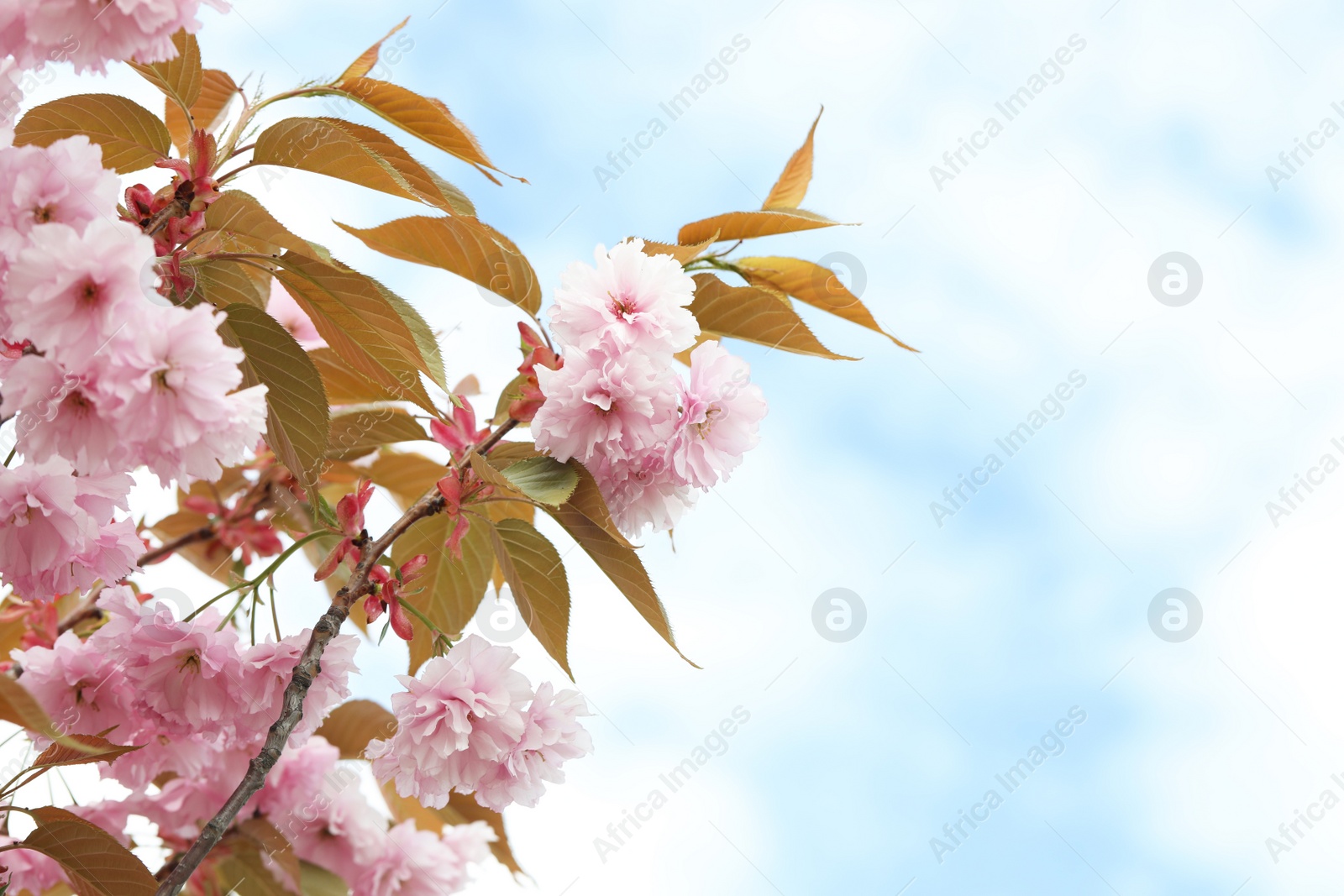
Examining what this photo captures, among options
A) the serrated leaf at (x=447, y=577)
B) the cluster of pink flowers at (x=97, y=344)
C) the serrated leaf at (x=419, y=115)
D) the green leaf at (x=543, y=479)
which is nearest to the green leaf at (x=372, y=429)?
the serrated leaf at (x=447, y=577)

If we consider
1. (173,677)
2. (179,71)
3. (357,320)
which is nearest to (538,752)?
(173,677)

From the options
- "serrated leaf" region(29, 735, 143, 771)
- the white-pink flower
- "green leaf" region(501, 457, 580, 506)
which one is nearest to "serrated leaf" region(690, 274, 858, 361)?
the white-pink flower

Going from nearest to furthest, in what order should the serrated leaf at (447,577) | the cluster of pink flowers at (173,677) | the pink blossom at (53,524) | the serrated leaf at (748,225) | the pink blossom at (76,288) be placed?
the pink blossom at (76,288) < the pink blossom at (53,524) < the cluster of pink flowers at (173,677) < the serrated leaf at (748,225) < the serrated leaf at (447,577)

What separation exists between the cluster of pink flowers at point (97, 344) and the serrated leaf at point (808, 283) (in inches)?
29.0

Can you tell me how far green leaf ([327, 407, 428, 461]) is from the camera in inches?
54.0

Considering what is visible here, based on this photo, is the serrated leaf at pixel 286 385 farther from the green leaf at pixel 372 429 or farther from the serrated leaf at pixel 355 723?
the serrated leaf at pixel 355 723

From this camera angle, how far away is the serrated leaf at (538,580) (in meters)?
1.22

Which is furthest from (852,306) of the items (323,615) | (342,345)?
(323,615)

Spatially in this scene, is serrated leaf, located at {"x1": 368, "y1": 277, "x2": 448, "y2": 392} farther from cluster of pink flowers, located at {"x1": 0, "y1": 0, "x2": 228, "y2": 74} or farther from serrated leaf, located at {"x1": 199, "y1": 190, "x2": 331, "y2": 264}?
cluster of pink flowers, located at {"x1": 0, "y1": 0, "x2": 228, "y2": 74}

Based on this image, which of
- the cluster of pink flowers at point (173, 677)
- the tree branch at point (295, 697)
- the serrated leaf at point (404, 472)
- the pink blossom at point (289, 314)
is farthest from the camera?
the pink blossom at point (289, 314)

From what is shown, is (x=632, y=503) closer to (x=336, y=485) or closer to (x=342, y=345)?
(x=342, y=345)

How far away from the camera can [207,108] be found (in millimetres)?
1407

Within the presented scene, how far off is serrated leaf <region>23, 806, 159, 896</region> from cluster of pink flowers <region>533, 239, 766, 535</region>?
0.60 meters

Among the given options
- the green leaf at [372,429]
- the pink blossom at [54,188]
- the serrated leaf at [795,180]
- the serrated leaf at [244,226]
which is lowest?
the green leaf at [372,429]
